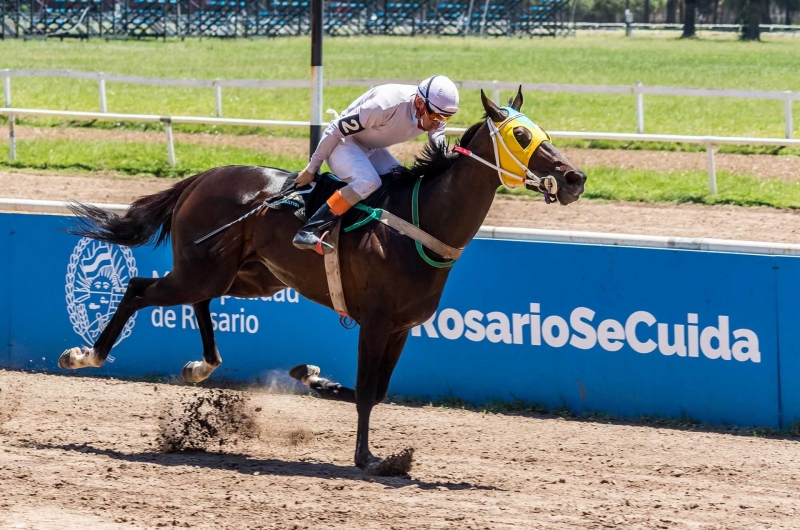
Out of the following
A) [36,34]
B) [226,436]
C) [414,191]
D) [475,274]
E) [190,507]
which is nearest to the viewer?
[190,507]

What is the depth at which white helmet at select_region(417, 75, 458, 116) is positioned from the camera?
5.84 metres

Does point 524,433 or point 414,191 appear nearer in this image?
point 414,191

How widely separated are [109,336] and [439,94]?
272cm

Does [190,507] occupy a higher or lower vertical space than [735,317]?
lower

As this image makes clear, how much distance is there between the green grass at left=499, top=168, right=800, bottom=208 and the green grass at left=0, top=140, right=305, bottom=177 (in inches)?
162

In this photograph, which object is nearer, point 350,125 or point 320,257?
point 350,125

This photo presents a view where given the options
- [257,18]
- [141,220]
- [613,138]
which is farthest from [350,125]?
[257,18]

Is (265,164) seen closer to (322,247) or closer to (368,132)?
(368,132)

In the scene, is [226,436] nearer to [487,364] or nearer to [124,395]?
[124,395]

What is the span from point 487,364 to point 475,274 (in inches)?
25.2

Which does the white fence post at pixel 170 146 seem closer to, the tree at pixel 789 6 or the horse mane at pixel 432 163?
the horse mane at pixel 432 163

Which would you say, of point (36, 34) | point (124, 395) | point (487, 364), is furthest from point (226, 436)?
point (36, 34)

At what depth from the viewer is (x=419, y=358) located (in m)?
7.79

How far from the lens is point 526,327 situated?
295 inches
